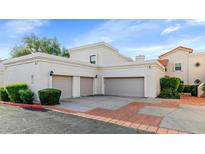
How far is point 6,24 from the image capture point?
7.61 meters

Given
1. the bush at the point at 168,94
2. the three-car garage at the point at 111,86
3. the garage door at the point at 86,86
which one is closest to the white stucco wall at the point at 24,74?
the three-car garage at the point at 111,86

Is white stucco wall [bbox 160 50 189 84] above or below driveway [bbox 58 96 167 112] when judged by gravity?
above

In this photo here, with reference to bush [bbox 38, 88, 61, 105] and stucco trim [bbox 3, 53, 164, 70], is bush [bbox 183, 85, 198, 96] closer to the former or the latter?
stucco trim [bbox 3, 53, 164, 70]

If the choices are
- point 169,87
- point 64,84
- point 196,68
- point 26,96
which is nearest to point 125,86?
point 169,87

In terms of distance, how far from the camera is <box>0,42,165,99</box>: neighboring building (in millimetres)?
9492

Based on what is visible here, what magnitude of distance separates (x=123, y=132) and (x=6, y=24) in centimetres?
856

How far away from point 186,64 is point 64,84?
56.3 ft

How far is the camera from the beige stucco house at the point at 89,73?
376 inches

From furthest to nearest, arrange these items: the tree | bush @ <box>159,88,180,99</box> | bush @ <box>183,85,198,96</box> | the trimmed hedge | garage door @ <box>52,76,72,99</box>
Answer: the tree → bush @ <box>183,85,198,96</box> → the trimmed hedge → bush @ <box>159,88,180,99</box> → garage door @ <box>52,76,72,99</box>

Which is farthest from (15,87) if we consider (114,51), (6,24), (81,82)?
(114,51)

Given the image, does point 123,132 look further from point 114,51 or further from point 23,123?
point 114,51

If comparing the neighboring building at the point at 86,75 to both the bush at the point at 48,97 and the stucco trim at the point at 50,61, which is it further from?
the bush at the point at 48,97

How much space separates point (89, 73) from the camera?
13.2 metres

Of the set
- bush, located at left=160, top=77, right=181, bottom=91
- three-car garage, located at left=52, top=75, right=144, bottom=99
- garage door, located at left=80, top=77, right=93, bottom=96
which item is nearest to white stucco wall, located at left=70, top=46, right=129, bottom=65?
three-car garage, located at left=52, top=75, right=144, bottom=99
